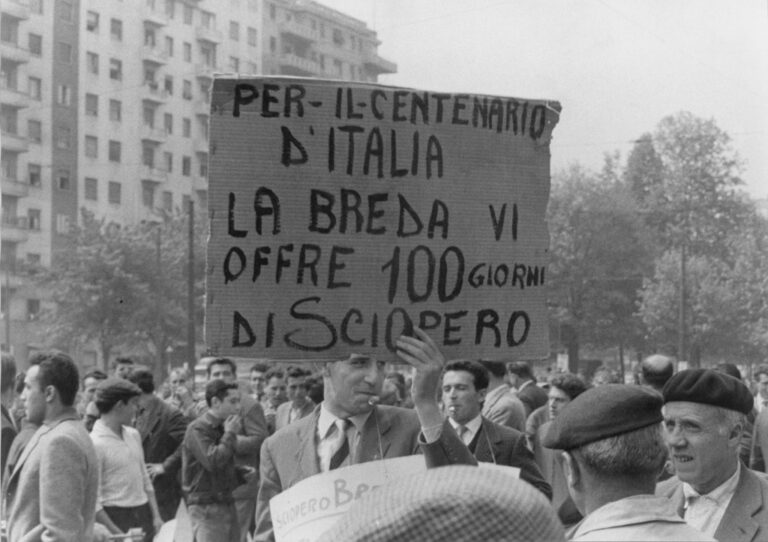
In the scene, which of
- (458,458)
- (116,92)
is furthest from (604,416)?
(116,92)

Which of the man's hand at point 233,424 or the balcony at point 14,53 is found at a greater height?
the balcony at point 14,53

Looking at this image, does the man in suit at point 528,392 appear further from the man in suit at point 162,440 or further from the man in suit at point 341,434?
the man in suit at point 341,434

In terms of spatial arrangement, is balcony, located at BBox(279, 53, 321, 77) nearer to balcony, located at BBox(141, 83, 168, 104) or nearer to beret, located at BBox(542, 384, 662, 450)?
balcony, located at BBox(141, 83, 168, 104)

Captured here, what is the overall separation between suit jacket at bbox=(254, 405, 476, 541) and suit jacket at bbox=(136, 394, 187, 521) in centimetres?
587

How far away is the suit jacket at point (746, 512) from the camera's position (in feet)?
12.8

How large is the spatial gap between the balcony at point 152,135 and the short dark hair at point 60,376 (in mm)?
68628

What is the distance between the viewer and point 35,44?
63625 millimetres

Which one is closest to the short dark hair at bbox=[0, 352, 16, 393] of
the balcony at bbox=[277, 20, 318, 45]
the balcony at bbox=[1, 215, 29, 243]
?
the balcony at bbox=[1, 215, 29, 243]

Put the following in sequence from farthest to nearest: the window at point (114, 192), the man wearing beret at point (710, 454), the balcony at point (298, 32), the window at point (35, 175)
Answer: the balcony at point (298, 32)
the window at point (114, 192)
the window at point (35, 175)
the man wearing beret at point (710, 454)

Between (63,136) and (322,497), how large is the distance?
66331mm

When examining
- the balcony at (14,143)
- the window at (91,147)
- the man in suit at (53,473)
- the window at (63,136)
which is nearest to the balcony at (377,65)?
the window at (91,147)

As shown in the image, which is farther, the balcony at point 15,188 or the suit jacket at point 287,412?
the balcony at point 15,188

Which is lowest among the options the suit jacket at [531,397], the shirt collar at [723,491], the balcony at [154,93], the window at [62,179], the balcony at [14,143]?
the suit jacket at [531,397]

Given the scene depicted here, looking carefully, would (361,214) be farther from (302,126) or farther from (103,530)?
(103,530)
